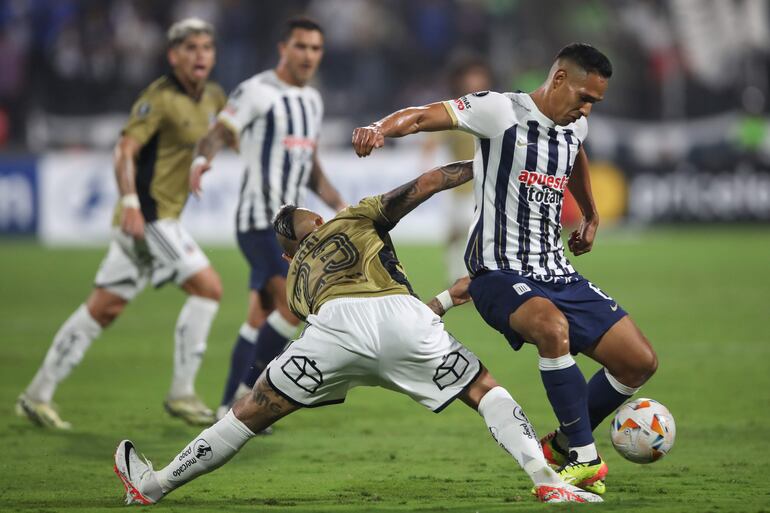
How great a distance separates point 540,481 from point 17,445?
3.28m

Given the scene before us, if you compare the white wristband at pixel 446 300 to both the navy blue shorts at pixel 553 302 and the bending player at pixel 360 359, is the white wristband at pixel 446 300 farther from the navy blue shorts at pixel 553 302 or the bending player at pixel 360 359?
the bending player at pixel 360 359

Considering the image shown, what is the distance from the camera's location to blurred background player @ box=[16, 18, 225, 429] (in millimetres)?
7664

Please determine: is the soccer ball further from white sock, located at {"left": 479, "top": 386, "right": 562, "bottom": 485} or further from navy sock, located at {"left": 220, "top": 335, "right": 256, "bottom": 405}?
navy sock, located at {"left": 220, "top": 335, "right": 256, "bottom": 405}

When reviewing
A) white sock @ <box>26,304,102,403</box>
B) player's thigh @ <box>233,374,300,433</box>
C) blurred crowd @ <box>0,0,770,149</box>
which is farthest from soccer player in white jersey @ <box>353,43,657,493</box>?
blurred crowd @ <box>0,0,770,149</box>

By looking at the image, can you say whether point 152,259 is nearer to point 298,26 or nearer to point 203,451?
point 298,26

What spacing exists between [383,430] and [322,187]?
1.73 meters

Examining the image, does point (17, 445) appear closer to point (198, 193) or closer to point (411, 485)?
point (198, 193)

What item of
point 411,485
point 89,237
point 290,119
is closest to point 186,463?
point 411,485

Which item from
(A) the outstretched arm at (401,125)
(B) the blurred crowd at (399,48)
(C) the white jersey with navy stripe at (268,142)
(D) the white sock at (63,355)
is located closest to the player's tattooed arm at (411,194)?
(A) the outstretched arm at (401,125)

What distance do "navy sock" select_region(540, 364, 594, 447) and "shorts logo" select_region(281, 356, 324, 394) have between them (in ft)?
3.49

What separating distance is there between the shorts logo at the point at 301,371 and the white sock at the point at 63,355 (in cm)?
301

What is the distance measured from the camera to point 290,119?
787cm

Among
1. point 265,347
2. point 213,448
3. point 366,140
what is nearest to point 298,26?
point 265,347

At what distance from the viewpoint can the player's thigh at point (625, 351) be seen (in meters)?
5.65
